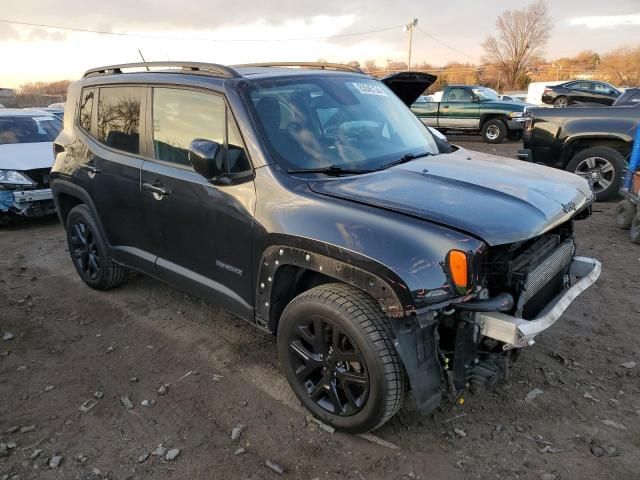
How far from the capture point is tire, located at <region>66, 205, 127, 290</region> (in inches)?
179

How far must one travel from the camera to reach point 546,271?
291 cm

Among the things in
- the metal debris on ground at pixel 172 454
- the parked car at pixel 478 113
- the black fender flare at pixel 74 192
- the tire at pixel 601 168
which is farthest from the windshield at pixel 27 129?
the parked car at pixel 478 113

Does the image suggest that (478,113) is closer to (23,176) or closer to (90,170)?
(23,176)

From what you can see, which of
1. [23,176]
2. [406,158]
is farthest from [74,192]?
[23,176]

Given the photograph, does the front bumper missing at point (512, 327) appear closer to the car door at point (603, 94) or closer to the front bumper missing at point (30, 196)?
the front bumper missing at point (30, 196)

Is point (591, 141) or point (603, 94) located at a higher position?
point (603, 94)

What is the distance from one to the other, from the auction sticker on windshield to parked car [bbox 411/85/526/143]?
12.1 meters

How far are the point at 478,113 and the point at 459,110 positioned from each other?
61 cm

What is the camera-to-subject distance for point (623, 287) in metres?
4.79

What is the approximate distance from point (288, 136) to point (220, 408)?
1.77 metres

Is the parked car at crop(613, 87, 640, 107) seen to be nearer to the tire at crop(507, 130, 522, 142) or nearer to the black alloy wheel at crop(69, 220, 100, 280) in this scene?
the tire at crop(507, 130, 522, 142)

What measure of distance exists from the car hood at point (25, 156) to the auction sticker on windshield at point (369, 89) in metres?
5.64

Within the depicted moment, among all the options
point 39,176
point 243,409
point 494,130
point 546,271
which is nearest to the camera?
point 546,271

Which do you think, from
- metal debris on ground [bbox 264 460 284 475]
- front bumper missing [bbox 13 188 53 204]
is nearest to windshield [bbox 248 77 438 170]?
metal debris on ground [bbox 264 460 284 475]
